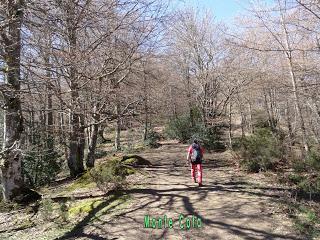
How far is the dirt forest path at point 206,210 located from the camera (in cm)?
775

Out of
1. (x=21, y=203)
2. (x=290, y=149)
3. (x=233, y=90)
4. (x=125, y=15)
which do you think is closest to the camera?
(x=125, y=15)

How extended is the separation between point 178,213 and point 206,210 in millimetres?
703

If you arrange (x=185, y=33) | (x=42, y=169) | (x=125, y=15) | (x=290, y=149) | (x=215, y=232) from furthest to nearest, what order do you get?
(x=185, y=33)
(x=42, y=169)
(x=290, y=149)
(x=125, y=15)
(x=215, y=232)

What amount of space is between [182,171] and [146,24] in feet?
20.3

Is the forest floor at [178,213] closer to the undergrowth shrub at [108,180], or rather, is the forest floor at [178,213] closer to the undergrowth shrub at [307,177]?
the undergrowth shrub at [108,180]

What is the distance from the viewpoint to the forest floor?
7.85m

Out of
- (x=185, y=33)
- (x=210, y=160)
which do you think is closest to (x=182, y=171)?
(x=210, y=160)

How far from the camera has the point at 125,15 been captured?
942 centimetres

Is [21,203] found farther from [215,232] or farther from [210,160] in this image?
[210,160]

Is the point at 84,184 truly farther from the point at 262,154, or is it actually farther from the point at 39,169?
the point at 262,154

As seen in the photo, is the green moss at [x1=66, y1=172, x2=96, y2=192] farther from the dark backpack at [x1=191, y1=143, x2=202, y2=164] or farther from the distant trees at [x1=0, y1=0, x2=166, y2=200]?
the dark backpack at [x1=191, y1=143, x2=202, y2=164]

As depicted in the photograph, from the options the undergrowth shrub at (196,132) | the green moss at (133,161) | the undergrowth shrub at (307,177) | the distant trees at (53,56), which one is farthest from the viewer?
the undergrowth shrub at (196,132)

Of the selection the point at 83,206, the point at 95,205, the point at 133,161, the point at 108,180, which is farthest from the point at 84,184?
the point at 133,161

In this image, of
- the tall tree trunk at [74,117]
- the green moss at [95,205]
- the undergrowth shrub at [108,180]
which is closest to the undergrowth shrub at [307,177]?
the green moss at [95,205]
